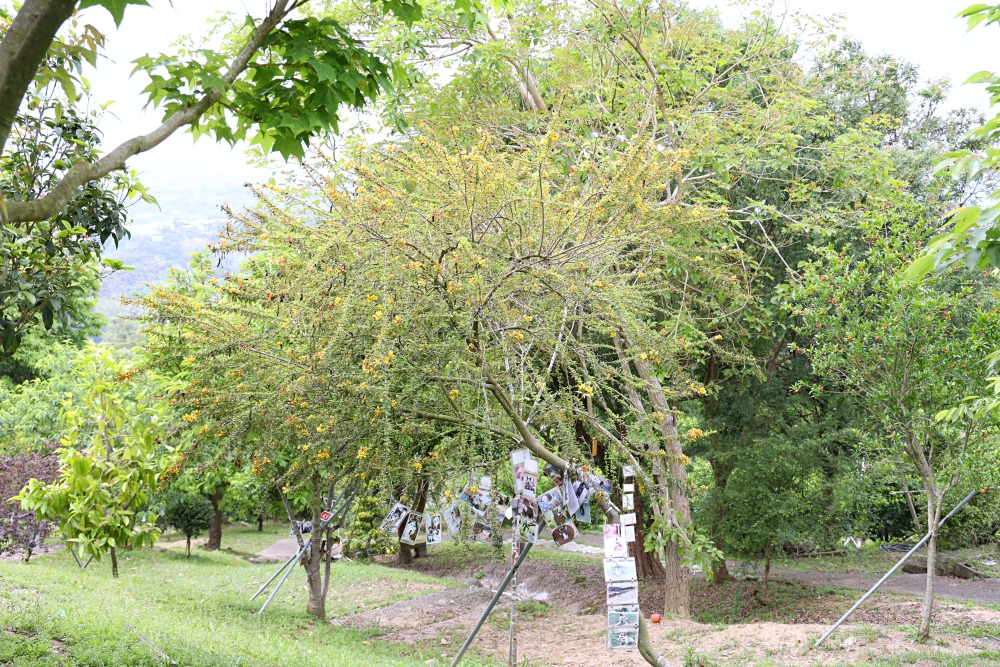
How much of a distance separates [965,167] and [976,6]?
64cm

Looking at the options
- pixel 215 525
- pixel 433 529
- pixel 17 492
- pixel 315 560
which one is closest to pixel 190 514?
pixel 215 525

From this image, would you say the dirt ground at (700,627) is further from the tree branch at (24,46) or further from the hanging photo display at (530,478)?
the tree branch at (24,46)

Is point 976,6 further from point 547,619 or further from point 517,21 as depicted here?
point 547,619

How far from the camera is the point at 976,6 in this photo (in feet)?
8.89

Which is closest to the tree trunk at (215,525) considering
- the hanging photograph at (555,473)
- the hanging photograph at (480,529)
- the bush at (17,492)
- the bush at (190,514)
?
the bush at (190,514)

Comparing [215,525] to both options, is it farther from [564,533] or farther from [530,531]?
[564,533]

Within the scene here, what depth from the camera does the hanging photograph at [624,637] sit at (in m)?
5.62

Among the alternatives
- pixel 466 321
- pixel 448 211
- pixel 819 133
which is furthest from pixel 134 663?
pixel 819 133

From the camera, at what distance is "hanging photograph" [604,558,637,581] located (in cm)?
575

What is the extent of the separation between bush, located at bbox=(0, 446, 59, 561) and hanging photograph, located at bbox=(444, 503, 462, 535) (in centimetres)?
901

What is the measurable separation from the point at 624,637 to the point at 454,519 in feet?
6.74

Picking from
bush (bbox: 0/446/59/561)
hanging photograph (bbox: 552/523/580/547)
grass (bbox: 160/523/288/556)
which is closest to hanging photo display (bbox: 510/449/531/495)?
hanging photograph (bbox: 552/523/580/547)

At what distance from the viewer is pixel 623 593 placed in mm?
5715

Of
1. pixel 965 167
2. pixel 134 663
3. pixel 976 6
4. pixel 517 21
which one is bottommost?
pixel 134 663
